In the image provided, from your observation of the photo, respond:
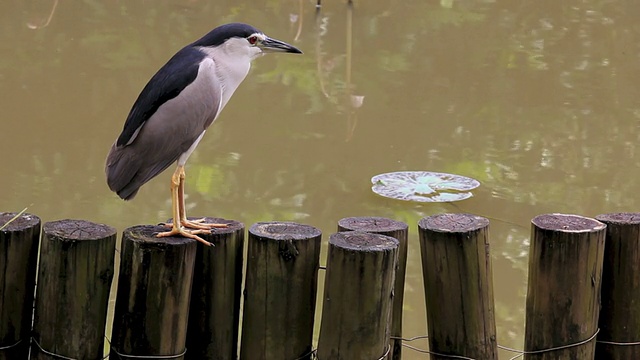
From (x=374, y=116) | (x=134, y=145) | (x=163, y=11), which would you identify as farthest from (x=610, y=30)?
(x=134, y=145)

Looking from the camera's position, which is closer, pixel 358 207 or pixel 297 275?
pixel 297 275

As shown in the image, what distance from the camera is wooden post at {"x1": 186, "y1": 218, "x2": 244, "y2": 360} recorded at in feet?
10.00

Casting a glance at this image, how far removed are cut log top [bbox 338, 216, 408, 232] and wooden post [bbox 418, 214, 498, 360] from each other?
10 cm

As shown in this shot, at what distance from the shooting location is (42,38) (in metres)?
9.21

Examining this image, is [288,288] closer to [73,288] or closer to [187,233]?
[187,233]

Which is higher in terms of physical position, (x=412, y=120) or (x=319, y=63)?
(x=319, y=63)

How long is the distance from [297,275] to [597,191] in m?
3.78

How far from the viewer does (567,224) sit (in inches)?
122

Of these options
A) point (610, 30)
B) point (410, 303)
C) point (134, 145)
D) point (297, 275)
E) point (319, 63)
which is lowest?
point (410, 303)

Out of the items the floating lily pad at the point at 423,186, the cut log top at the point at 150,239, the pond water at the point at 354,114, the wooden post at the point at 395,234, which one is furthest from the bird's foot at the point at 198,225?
the floating lily pad at the point at 423,186

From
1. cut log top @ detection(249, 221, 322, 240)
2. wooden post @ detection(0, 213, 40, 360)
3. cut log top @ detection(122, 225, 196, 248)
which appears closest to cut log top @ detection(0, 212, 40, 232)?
wooden post @ detection(0, 213, 40, 360)

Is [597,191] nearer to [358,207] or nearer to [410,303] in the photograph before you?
[358,207]

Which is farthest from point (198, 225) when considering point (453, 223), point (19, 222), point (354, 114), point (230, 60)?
point (354, 114)

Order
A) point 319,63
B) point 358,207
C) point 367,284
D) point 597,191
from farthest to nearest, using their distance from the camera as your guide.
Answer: point 319,63
point 597,191
point 358,207
point 367,284
